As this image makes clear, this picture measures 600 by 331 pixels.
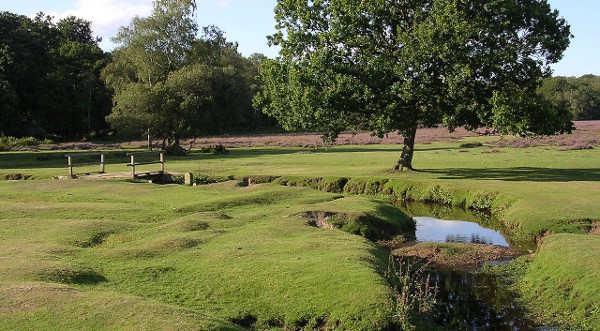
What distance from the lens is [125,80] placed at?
8219 cm

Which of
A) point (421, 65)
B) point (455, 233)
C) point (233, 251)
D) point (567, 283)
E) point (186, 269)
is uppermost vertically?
point (421, 65)

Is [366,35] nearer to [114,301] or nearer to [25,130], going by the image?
Answer: [114,301]

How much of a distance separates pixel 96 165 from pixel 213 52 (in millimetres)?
29023

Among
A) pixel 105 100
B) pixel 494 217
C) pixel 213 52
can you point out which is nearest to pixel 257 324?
pixel 494 217

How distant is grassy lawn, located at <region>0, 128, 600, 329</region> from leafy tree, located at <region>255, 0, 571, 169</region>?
4.51m

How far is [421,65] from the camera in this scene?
36.7 metres

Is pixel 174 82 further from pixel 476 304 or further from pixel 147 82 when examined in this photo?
pixel 476 304

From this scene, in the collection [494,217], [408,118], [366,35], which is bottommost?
[494,217]

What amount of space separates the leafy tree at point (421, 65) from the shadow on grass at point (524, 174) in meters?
3.37

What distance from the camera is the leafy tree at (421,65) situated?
1400 inches

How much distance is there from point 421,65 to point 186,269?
24.7 m

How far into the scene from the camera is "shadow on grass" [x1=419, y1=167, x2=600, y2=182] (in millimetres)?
38062

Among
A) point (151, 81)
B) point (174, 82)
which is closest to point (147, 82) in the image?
point (151, 81)

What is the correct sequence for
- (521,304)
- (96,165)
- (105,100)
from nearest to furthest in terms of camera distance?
(521,304)
(96,165)
(105,100)
